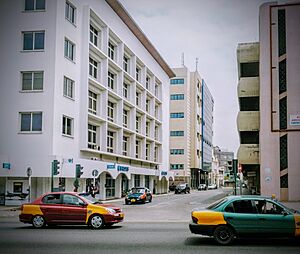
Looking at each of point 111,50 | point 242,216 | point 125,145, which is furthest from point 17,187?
point 242,216

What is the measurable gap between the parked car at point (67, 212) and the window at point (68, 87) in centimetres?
1895

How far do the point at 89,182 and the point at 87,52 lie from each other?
1122 cm

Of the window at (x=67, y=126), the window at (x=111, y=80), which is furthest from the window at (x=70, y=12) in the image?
the window at (x=111, y=80)

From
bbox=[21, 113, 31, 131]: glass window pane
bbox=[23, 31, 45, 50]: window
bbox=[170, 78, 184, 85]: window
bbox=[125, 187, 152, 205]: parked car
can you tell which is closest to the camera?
bbox=[21, 113, 31, 131]: glass window pane

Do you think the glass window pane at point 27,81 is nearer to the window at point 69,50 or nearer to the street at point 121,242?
the window at point 69,50

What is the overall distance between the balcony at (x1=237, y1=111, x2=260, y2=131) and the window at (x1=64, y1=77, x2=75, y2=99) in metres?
14.3

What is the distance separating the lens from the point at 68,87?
3584 cm

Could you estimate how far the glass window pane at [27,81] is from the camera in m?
33.7

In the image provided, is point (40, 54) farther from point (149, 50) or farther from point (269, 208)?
point (149, 50)

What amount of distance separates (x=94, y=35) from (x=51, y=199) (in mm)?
27660

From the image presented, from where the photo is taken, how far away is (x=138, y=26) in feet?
174

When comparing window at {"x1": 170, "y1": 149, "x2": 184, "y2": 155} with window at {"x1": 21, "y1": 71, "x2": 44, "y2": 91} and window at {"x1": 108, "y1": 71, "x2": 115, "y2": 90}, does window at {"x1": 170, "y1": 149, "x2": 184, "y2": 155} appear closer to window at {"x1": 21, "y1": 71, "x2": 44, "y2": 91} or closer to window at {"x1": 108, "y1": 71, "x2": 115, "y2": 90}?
window at {"x1": 108, "y1": 71, "x2": 115, "y2": 90}

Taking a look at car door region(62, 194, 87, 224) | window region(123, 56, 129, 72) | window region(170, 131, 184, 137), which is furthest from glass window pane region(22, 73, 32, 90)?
window region(170, 131, 184, 137)

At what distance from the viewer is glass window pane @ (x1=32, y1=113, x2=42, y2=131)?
33031mm
